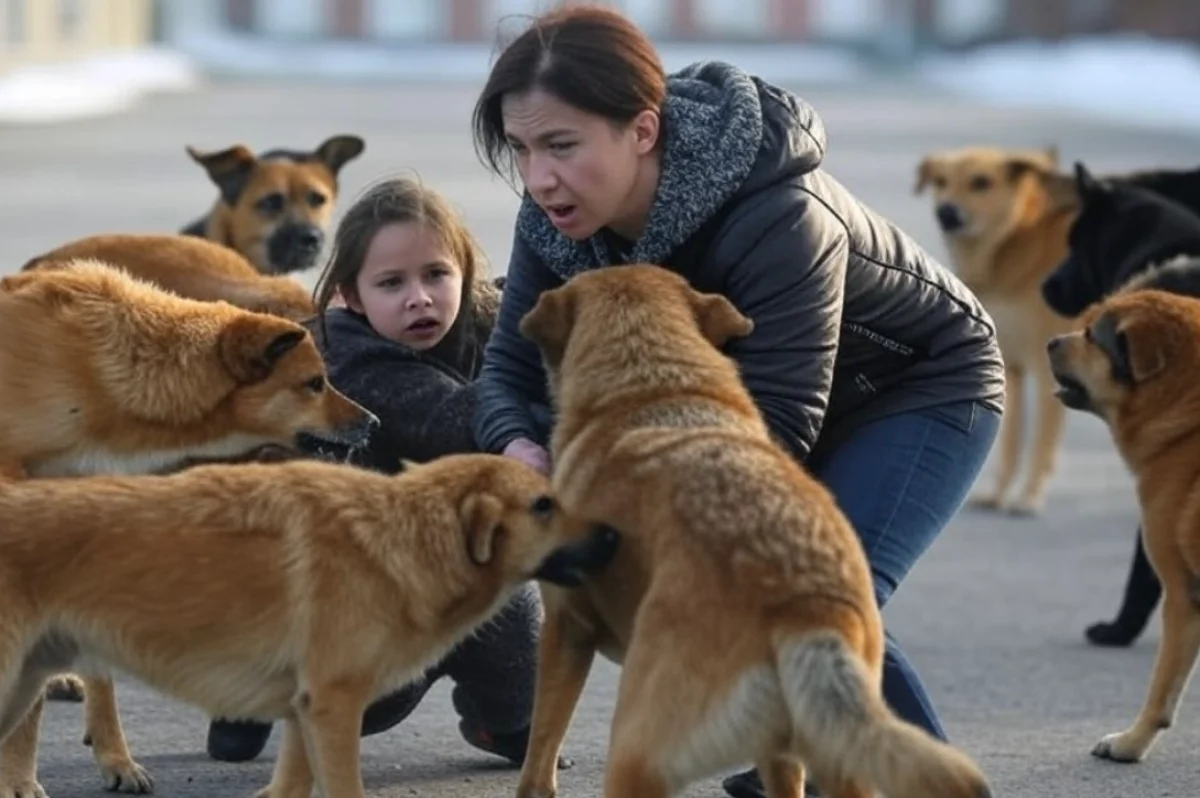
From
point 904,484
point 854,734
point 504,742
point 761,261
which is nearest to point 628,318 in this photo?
point 761,261

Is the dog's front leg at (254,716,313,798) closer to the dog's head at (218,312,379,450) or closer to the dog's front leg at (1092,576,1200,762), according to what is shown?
the dog's head at (218,312,379,450)

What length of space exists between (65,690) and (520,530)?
247 centimetres

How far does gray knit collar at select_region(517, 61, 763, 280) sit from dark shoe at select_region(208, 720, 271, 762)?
160 centimetres

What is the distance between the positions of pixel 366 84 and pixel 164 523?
57.3 meters

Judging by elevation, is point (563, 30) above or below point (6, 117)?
above

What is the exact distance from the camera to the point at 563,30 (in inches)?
224

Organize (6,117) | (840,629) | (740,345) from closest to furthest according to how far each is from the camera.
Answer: (840,629), (740,345), (6,117)

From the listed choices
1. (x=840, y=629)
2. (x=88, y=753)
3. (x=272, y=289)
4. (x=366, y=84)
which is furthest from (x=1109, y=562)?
(x=366, y=84)

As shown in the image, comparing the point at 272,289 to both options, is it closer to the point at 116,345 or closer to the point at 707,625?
the point at 116,345

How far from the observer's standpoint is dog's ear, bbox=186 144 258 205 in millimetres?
10570

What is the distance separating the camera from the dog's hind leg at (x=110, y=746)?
619 cm

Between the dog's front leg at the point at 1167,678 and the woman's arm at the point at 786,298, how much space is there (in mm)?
1718

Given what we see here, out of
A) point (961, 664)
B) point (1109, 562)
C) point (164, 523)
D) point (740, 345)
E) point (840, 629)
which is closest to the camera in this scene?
point (840, 629)

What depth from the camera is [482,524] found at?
5184mm
